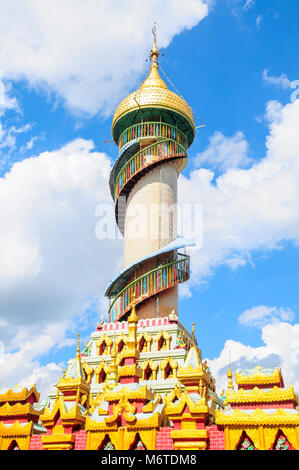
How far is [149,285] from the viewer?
3547 centimetres

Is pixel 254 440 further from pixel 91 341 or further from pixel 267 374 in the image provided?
pixel 91 341

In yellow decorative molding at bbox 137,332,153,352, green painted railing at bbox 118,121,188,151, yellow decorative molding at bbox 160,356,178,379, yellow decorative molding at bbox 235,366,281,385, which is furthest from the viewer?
green painted railing at bbox 118,121,188,151

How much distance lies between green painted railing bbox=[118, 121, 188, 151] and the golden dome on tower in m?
1.14

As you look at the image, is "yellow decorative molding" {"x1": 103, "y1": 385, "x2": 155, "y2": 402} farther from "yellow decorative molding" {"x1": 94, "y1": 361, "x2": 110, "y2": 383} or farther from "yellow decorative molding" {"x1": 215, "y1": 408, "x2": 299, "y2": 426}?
"yellow decorative molding" {"x1": 94, "y1": 361, "x2": 110, "y2": 383}

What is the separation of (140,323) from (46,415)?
51.9 feet

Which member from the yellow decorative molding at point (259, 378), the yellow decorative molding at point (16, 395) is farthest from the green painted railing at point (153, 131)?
the yellow decorative molding at point (259, 378)

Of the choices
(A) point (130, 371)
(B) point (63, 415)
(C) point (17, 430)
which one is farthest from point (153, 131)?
(C) point (17, 430)

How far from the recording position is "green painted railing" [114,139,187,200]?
131ft

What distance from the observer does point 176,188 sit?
4112 cm

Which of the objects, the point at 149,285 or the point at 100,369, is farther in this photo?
the point at 149,285

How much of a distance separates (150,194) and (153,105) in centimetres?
849

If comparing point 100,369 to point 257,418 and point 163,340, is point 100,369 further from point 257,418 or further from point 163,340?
point 257,418

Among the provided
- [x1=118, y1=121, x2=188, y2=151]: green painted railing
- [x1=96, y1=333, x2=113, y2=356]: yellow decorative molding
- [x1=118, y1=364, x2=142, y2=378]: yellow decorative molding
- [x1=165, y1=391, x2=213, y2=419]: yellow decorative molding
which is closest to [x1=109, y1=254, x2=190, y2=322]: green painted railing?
[x1=96, y1=333, x2=113, y2=356]: yellow decorative molding
